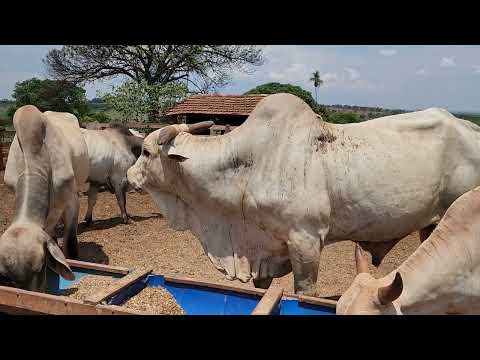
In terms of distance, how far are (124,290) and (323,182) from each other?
5.34ft

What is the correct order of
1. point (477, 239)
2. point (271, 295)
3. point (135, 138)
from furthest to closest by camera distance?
point (135, 138), point (271, 295), point (477, 239)

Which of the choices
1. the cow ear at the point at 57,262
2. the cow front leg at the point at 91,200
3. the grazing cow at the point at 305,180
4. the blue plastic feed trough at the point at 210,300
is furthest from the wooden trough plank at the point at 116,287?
the cow front leg at the point at 91,200

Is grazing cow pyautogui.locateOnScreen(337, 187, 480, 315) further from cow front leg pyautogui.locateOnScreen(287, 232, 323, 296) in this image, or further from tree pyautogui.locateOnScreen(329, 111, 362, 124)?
tree pyautogui.locateOnScreen(329, 111, 362, 124)

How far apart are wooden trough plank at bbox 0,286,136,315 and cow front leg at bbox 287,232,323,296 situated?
57.9 inches

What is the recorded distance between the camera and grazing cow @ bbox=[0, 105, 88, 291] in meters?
3.25

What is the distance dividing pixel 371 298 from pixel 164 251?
14.8 feet

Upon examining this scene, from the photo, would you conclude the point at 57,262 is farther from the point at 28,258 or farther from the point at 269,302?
the point at 269,302

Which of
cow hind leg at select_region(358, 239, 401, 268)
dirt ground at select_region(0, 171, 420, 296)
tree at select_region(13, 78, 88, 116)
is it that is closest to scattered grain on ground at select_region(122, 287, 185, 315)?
dirt ground at select_region(0, 171, 420, 296)

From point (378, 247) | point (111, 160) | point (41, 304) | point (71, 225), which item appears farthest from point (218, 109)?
point (41, 304)

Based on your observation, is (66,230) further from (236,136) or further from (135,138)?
(135,138)

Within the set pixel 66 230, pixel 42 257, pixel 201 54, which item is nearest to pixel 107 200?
pixel 66 230

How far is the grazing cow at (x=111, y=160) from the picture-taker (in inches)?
317

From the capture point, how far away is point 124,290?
3.10 metres

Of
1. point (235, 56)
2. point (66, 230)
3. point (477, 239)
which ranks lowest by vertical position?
point (66, 230)
